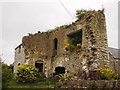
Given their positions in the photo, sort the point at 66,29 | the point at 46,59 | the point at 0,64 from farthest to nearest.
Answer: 1. the point at 46,59
2. the point at 66,29
3. the point at 0,64

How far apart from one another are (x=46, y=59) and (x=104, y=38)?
23.2 feet

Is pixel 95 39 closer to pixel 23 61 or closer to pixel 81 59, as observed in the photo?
pixel 81 59

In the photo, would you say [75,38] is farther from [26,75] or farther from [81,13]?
[26,75]

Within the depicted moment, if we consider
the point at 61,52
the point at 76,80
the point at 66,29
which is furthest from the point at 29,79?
the point at 76,80

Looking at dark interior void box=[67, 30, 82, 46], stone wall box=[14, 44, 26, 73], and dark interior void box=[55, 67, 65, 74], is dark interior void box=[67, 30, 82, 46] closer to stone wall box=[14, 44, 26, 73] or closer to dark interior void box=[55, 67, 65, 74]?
dark interior void box=[55, 67, 65, 74]

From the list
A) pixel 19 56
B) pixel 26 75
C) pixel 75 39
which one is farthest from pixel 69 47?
pixel 19 56

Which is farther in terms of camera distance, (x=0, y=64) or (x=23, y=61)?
(x=23, y=61)

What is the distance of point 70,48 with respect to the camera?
23.2 meters

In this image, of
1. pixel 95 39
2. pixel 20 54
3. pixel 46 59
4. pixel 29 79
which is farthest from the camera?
pixel 20 54

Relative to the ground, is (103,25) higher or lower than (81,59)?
higher

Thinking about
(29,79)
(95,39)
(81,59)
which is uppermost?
(95,39)

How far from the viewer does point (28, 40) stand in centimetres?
2794

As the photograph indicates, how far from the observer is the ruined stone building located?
21.2m

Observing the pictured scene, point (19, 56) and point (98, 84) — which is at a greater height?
point (19, 56)
